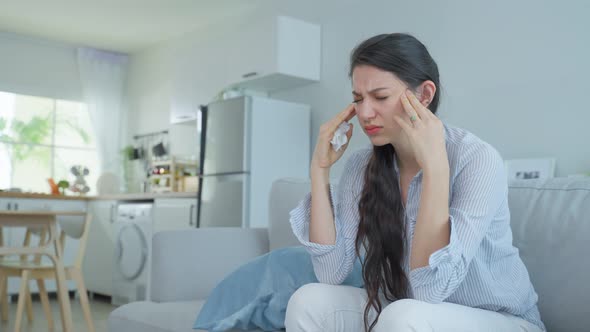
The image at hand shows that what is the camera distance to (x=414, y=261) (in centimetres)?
134

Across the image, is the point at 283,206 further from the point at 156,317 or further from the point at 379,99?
the point at 379,99

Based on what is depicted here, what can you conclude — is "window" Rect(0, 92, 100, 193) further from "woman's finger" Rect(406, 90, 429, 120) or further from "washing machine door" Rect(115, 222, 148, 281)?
"woman's finger" Rect(406, 90, 429, 120)

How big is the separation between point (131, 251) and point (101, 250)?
2.47ft

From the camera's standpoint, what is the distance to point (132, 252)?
16.6ft

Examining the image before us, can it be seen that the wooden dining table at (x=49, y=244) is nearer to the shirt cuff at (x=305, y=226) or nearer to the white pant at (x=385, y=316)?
the shirt cuff at (x=305, y=226)

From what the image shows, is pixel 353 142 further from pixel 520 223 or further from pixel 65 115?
pixel 65 115

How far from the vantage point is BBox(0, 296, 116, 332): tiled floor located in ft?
13.3

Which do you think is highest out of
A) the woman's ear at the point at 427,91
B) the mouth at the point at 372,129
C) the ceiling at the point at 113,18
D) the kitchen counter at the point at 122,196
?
the ceiling at the point at 113,18

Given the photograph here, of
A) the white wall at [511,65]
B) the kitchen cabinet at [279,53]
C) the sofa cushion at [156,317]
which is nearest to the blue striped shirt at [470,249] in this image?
the sofa cushion at [156,317]

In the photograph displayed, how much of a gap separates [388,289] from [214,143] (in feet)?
10.7

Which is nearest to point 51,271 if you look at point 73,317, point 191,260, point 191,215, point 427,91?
point 73,317

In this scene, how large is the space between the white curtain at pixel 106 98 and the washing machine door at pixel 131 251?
1.87 meters

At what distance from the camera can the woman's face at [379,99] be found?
1.47 meters

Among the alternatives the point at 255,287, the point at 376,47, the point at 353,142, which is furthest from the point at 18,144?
the point at 376,47
